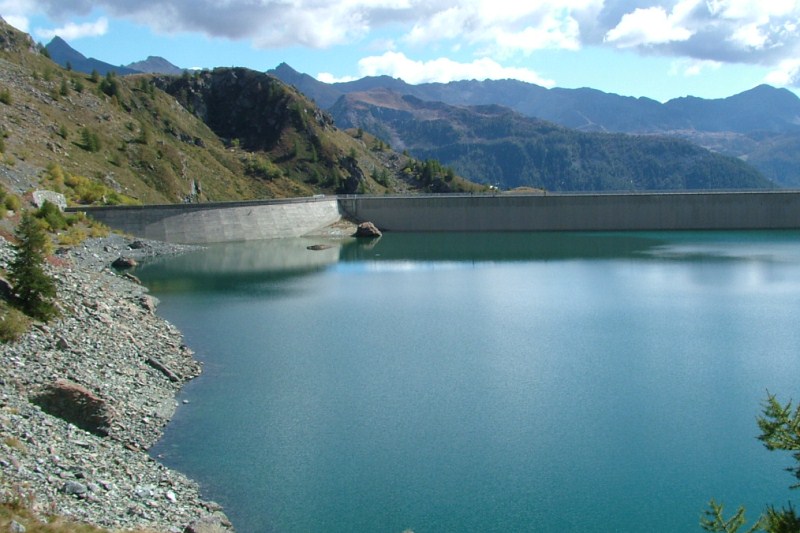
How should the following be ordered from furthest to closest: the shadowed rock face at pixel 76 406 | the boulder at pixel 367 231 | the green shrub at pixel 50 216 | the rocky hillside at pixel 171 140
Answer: the boulder at pixel 367 231 → the rocky hillside at pixel 171 140 → the green shrub at pixel 50 216 → the shadowed rock face at pixel 76 406

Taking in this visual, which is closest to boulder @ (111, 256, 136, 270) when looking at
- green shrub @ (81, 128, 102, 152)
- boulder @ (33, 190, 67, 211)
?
boulder @ (33, 190, 67, 211)

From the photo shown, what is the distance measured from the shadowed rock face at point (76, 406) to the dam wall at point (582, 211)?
62882 mm

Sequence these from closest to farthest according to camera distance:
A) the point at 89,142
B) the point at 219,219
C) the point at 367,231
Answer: the point at 219,219
the point at 89,142
the point at 367,231

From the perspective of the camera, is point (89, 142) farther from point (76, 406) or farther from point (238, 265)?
point (76, 406)

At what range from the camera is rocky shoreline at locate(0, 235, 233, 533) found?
1466 cm

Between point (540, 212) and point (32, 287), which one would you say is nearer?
point (32, 287)

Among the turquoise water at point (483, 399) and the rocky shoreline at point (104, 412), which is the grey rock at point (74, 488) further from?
the turquoise water at point (483, 399)

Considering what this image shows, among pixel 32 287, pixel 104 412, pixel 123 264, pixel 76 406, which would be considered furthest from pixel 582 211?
pixel 76 406

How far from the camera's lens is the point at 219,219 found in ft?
225

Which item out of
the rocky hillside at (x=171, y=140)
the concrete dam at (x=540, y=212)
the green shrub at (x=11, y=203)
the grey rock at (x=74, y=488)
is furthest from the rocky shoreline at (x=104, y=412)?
the concrete dam at (x=540, y=212)

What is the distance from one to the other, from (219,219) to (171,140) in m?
30.9

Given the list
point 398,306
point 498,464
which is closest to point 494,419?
point 498,464

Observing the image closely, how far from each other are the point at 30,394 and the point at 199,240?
158 ft

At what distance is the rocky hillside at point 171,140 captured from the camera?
6731 centimetres
